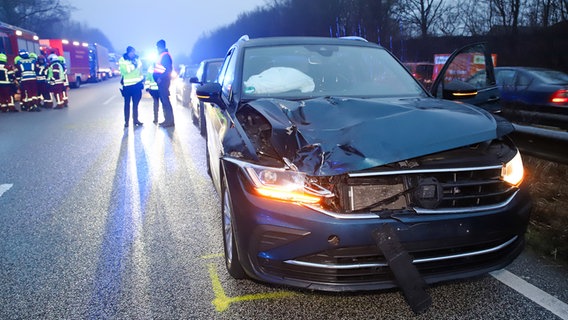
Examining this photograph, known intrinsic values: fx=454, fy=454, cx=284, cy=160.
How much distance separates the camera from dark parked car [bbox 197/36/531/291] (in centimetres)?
256

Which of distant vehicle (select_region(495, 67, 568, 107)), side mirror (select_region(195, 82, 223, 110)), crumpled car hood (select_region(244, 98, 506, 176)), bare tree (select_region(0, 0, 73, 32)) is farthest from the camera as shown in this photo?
bare tree (select_region(0, 0, 73, 32))

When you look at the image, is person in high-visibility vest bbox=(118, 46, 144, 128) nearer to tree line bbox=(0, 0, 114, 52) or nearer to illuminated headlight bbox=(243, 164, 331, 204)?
illuminated headlight bbox=(243, 164, 331, 204)

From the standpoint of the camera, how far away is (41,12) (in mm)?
63500

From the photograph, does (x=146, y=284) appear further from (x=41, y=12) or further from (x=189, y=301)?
(x=41, y=12)

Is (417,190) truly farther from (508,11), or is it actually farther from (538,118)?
(508,11)

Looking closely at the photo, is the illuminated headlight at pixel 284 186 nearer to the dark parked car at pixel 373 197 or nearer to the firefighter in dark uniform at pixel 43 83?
the dark parked car at pixel 373 197

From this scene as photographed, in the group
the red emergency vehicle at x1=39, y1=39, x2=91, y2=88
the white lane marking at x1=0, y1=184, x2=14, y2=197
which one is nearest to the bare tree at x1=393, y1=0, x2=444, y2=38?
the red emergency vehicle at x1=39, y1=39, x2=91, y2=88

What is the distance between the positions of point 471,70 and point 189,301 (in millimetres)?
4454

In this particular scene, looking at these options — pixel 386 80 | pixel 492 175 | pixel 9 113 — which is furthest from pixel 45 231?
pixel 9 113

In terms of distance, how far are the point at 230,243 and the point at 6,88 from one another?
Result: 15.6 meters

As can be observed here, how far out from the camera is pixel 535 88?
1021 cm

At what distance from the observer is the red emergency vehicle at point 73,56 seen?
3228 cm

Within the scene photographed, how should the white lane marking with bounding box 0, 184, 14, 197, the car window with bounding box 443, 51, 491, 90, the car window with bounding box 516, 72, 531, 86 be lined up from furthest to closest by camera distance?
the car window with bounding box 516, 72, 531, 86 < the white lane marking with bounding box 0, 184, 14, 197 < the car window with bounding box 443, 51, 491, 90

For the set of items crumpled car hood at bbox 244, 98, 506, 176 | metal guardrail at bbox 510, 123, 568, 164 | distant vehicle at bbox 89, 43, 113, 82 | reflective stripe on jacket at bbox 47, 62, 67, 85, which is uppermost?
distant vehicle at bbox 89, 43, 113, 82
